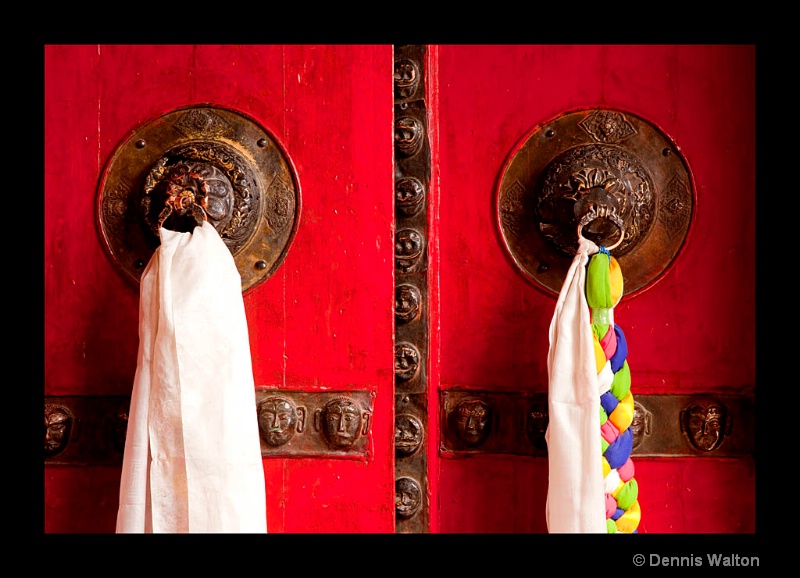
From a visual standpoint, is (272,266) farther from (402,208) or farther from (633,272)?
(633,272)

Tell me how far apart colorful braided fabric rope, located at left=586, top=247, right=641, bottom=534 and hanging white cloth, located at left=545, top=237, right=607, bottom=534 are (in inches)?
0.9

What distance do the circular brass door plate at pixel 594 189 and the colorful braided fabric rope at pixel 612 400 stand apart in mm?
81

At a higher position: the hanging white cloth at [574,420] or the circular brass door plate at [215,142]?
the circular brass door plate at [215,142]

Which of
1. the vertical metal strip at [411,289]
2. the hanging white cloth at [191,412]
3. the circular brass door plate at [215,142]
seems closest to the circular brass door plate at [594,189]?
the vertical metal strip at [411,289]

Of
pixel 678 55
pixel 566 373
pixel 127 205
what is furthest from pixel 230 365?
pixel 678 55

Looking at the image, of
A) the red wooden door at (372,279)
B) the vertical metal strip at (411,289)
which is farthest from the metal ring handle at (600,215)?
the vertical metal strip at (411,289)

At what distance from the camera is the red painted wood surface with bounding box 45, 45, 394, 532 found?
1.08 metres

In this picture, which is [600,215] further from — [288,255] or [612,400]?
[288,255]

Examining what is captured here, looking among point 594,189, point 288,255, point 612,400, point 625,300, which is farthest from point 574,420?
point 288,255

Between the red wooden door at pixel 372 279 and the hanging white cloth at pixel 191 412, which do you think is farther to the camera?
the red wooden door at pixel 372 279

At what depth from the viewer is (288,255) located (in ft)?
3.59

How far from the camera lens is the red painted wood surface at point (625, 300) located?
1089 mm

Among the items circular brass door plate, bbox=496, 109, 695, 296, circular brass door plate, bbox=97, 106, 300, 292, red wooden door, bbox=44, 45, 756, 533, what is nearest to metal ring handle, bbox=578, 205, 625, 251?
circular brass door plate, bbox=496, 109, 695, 296

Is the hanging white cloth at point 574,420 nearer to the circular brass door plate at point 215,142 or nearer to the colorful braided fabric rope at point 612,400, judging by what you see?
the colorful braided fabric rope at point 612,400
